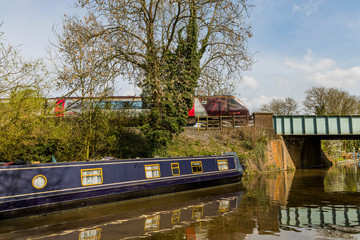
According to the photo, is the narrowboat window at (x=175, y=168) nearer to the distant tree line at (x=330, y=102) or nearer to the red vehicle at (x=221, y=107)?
the red vehicle at (x=221, y=107)

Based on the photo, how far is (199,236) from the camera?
5.84 m

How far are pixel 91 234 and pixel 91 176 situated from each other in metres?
2.85

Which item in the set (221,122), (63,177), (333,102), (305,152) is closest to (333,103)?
(333,102)

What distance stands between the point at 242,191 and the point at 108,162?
234 inches

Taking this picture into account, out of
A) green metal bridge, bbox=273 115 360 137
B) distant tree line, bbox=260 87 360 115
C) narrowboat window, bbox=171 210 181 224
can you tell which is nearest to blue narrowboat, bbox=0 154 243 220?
narrowboat window, bbox=171 210 181 224

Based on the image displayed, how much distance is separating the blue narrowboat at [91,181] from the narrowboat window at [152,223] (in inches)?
86.9

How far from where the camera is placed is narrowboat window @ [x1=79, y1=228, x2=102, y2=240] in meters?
5.86

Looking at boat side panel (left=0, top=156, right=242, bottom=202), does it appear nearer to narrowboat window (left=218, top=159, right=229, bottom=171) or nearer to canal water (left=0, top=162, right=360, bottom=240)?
canal water (left=0, top=162, right=360, bottom=240)

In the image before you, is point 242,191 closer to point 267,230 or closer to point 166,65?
point 267,230

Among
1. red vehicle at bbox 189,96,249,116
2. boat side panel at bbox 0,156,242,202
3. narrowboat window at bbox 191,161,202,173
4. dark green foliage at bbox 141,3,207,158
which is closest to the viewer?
boat side panel at bbox 0,156,242,202

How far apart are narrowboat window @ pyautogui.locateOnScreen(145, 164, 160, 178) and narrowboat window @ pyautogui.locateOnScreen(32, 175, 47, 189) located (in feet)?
11.5

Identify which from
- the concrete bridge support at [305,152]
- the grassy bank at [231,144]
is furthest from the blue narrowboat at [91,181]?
the concrete bridge support at [305,152]

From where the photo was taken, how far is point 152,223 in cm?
693

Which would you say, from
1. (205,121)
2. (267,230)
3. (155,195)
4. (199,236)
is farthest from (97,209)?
(205,121)
